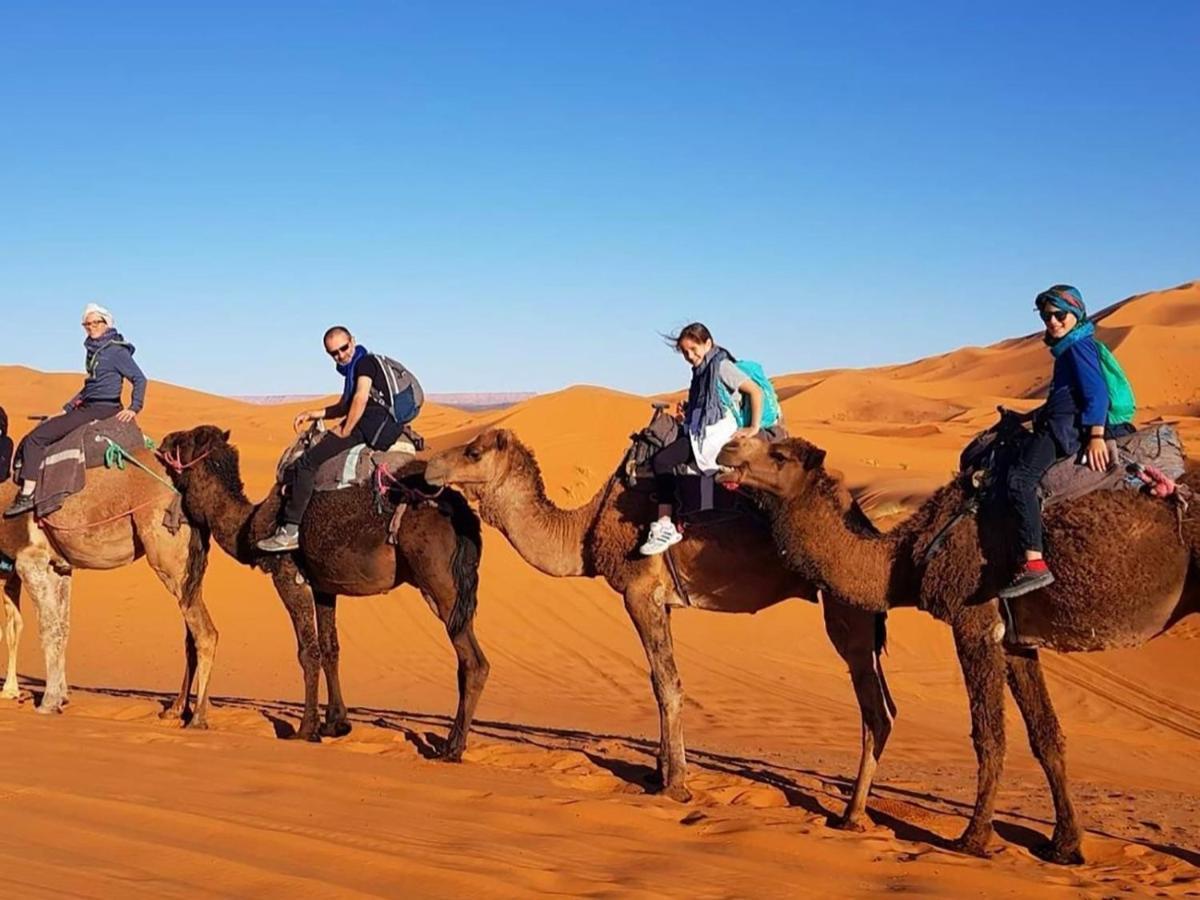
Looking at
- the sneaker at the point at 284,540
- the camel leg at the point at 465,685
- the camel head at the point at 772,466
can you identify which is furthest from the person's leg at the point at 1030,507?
the sneaker at the point at 284,540

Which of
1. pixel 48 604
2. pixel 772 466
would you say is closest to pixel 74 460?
pixel 48 604

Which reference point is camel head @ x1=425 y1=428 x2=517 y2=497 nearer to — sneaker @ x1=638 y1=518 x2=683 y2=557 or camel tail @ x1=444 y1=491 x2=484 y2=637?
camel tail @ x1=444 y1=491 x2=484 y2=637

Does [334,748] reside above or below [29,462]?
below

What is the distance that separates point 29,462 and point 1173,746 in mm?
11665

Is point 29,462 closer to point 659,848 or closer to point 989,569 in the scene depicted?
point 659,848

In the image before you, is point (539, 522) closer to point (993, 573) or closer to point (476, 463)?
point (476, 463)

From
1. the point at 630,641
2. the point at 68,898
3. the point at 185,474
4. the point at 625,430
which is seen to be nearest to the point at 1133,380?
the point at 625,430

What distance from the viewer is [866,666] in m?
8.56

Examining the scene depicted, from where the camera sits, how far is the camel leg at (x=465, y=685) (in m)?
9.52

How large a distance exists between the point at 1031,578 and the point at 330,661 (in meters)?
6.23

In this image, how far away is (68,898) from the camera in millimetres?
4785

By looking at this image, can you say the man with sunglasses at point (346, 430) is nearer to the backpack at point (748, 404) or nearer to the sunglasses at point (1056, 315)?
the backpack at point (748, 404)

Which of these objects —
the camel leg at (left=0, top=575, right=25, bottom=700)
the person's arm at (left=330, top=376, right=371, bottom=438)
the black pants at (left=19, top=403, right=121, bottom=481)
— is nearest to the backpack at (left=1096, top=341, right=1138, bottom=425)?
the person's arm at (left=330, top=376, right=371, bottom=438)

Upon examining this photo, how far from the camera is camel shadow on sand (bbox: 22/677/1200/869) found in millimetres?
7910
